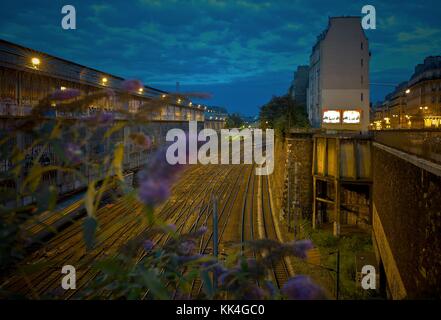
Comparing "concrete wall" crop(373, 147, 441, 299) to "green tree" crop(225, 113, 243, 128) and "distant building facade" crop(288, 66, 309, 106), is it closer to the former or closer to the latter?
"distant building facade" crop(288, 66, 309, 106)

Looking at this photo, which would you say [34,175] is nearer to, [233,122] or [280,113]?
[280,113]

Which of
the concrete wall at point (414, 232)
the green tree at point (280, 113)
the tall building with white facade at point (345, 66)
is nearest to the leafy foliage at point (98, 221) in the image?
the concrete wall at point (414, 232)

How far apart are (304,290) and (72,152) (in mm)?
1789

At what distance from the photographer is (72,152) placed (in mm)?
2520

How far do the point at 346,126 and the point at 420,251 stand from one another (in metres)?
30.3

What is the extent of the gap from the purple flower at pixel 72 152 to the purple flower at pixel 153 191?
730 millimetres

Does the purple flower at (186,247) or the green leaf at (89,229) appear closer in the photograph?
the green leaf at (89,229)

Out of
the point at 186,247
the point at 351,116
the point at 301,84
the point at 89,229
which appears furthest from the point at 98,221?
the point at 301,84

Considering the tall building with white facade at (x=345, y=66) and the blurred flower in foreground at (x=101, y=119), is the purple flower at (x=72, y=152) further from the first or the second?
the tall building with white facade at (x=345, y=66)

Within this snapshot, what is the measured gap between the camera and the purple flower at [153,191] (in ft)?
6.63

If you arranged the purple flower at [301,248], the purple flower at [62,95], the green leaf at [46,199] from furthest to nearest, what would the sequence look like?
1. the purple flower at [62,95]
2. the purple flower at [301,248]
3. the green leaf at [46,199]

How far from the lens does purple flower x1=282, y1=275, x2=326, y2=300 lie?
216 centimetres

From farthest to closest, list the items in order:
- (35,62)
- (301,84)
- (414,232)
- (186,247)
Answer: (301,84) → (35,62) → (414,232) → (186,247)
